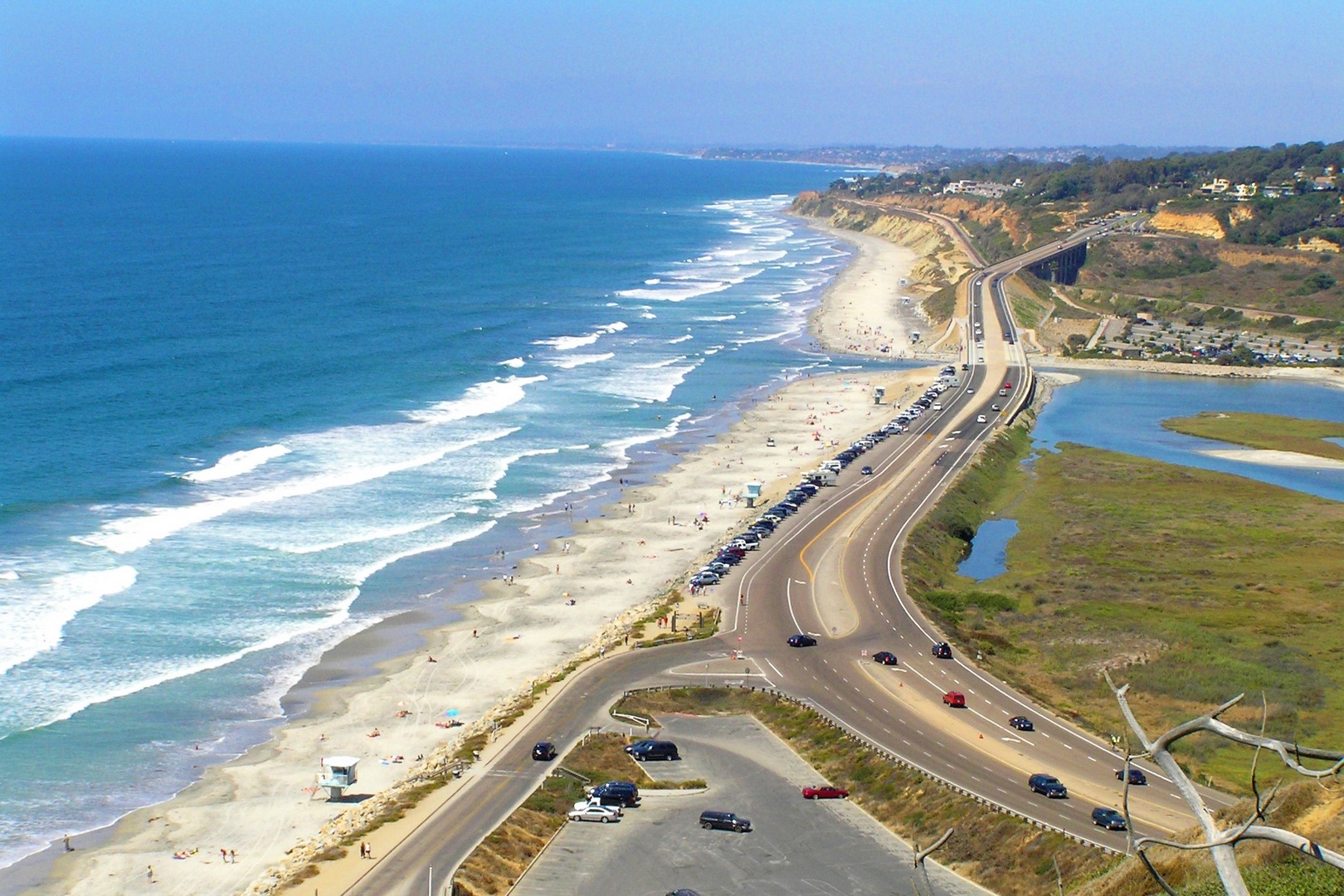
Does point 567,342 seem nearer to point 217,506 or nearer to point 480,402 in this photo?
point 480,402

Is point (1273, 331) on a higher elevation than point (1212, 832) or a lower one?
lower

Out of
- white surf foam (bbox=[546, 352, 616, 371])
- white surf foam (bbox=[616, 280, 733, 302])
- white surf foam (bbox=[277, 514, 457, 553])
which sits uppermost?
white surf foam (bbox=[616, 280, 733, 302])

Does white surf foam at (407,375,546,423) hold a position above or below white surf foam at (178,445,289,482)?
above

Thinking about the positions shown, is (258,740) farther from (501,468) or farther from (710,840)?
(501,468)

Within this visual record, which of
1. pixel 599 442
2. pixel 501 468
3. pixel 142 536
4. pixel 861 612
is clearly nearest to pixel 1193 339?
pixel 599 442

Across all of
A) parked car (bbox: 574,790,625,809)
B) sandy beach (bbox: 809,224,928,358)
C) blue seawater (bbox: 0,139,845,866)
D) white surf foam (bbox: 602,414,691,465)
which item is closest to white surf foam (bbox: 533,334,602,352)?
blue seawater (bbox: 0,139,845,866)

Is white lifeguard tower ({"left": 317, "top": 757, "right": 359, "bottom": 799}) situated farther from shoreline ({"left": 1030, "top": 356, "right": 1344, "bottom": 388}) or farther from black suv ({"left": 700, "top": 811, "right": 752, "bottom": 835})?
shoreline ({"left": 1030, "top": 356, "right": 1344, "bottom": 388})

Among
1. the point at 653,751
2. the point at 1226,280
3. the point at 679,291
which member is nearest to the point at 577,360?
the point at 679,291
